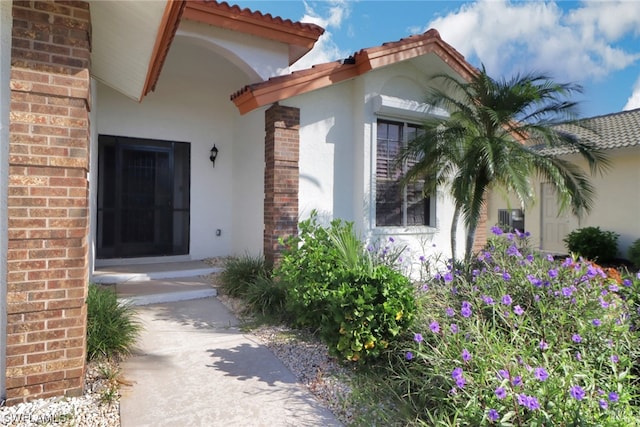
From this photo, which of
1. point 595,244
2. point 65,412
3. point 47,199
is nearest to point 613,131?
point 595,244

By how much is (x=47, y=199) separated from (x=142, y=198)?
540 cm

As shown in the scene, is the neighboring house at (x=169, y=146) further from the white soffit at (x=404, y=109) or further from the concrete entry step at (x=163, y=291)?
the concrete entry step at (x=163, y=291)

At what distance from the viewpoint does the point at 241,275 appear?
601cm

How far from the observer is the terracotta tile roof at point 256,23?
5.74 m

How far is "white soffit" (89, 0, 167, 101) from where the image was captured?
2803 millimetres

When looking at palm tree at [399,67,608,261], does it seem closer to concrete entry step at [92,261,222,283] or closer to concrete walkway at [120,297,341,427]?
concrete walkway at [120,297,341,427]

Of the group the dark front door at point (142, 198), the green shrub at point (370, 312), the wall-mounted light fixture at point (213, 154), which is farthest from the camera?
the wall-mounted light fixture at point (213, 154)

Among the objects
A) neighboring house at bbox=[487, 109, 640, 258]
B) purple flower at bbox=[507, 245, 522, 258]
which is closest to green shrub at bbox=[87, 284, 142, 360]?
purple flower at bbox=[507, 245, 522, 258]

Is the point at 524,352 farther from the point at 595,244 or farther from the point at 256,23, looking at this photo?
the point at 595,244

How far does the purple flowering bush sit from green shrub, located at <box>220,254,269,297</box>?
293 centimetres

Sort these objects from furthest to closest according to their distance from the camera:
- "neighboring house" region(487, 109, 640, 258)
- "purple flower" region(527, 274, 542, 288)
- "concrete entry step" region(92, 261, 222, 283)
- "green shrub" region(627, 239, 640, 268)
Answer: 1. "neighboring house" region(487, 109, 640, 258)
2. "green shrub" region(627, 239, 640, 268)
3. "concrete entry step" region(92, 261, 222, 283)
4. "purple flower" region(527, 274, 542, 288)

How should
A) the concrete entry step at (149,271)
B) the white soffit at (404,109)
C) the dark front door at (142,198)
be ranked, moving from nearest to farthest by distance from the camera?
1. the concrete entry step at (149,271)
2. the white soffit at (404,109)
3. the dark front door at (142,198)

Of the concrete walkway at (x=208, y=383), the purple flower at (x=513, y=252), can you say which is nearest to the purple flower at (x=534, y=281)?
the purple flower at (x=513, y=252)

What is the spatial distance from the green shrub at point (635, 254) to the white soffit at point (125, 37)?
38.8ft
